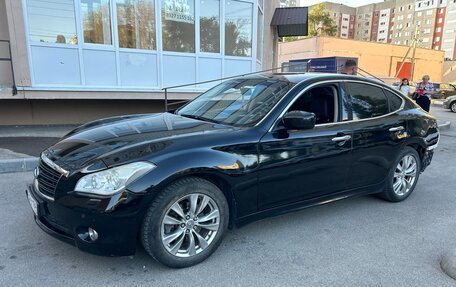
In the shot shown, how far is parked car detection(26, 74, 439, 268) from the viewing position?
8.14ft

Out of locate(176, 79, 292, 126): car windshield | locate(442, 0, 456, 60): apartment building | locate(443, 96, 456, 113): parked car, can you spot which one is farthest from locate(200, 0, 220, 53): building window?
locate(442, 0, 456, 60): apartment building

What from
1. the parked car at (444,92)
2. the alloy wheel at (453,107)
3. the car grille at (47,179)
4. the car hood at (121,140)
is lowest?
the alloy wheel at (453,107)

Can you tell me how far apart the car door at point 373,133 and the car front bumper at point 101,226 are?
2389mm

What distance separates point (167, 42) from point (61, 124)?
12.0ft

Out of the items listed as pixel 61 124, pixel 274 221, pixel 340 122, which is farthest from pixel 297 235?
pixel 61 124

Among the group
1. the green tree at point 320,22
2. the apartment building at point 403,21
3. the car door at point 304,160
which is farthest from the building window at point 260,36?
the apartment building at point 403,21

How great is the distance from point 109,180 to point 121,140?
1.62 ft

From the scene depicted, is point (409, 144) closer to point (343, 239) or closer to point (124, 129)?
point (343, 239)

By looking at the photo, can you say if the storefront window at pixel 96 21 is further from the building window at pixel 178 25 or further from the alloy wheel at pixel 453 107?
the alloy wheel at pixel 453 107

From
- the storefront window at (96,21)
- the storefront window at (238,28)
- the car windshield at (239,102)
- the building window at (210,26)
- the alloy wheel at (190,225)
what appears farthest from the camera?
the storefront window at (238,28)

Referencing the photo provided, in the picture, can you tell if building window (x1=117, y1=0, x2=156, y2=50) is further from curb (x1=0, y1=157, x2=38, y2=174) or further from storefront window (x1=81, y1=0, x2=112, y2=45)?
curb (x1=0, y1=157, x2=38, y2=174)

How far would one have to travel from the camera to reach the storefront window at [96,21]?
26.7 ft

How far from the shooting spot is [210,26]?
9664 mm

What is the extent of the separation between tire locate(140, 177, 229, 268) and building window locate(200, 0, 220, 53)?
24.8 feet
